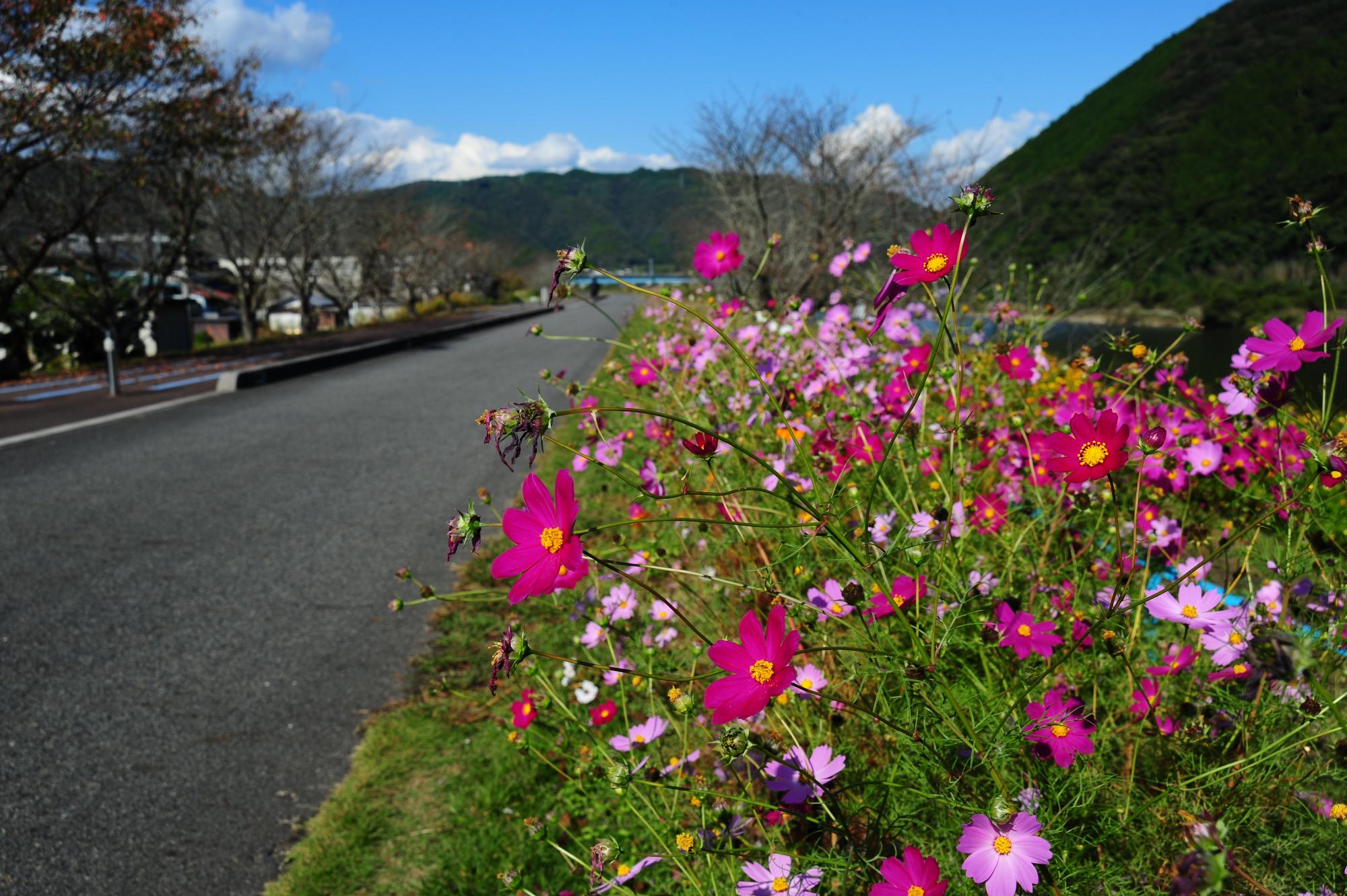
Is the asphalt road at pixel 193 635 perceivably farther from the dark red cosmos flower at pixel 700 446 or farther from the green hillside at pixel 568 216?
the green hillside at pixel 568 216

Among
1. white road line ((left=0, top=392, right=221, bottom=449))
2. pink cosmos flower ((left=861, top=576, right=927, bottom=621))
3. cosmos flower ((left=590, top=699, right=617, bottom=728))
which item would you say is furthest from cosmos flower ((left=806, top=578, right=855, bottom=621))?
white road line ((left=0, top=392, right=221, bottom=449))

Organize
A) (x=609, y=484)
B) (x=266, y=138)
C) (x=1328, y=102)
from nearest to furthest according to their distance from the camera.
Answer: (x=609, y=484) → (x=266, y=138) → (x=1328, y=102)

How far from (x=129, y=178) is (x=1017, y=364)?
14311mm

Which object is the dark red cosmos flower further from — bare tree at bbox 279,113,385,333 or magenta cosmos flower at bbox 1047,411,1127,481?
bare tree at bbox 279,113,385,333

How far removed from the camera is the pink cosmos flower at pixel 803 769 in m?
1.19

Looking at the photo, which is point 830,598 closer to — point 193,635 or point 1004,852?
point 1004,852

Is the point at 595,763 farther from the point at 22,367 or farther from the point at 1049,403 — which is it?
the point at 22,367

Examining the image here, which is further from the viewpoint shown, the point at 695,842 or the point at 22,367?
the point at 22,367

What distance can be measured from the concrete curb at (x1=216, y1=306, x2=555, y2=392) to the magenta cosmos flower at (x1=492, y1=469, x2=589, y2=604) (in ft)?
22.5

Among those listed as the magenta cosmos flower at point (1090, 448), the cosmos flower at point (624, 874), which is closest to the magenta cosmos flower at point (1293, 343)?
the magenta cosmos flower at point (1090, 448)

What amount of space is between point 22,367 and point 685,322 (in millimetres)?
13319

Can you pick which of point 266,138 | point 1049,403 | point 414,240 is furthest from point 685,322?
point 414,240

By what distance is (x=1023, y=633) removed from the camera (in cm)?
133

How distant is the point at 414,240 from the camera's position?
98.8 feet
